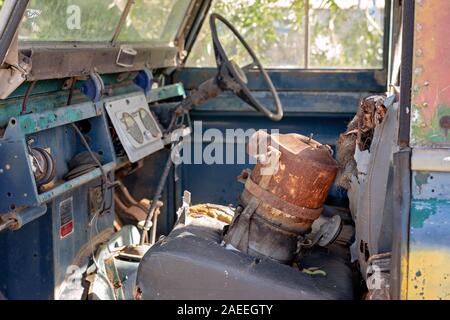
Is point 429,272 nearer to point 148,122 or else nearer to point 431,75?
point 431,75

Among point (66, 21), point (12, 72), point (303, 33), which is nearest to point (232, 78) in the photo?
point (303, 33)

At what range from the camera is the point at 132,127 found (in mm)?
3113

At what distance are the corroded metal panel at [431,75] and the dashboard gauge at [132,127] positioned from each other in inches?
63.3

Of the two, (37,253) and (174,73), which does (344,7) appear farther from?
(37,253)

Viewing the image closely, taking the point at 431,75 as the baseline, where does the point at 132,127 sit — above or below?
below

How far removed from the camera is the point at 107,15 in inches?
118

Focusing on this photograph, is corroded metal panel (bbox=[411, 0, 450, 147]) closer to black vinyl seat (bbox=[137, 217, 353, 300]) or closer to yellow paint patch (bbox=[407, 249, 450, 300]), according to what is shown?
yellow paint patch (bbox=[407, 249, 450, 300])

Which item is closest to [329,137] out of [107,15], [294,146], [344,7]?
[344,7]

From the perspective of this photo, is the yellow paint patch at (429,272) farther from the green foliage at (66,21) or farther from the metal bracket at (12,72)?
the green foliage at (66,21)

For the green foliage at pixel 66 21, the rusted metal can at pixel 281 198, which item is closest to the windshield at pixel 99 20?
the green foliage at pixel 66 21

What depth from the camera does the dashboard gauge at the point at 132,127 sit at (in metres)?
3.06

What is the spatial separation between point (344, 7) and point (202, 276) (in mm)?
2322

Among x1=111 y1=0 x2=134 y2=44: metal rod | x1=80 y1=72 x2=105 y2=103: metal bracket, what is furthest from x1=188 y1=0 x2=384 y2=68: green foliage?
x1=80 y1=72 x2=105 y2=103: metal bracket

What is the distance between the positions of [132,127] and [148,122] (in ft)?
0.71
